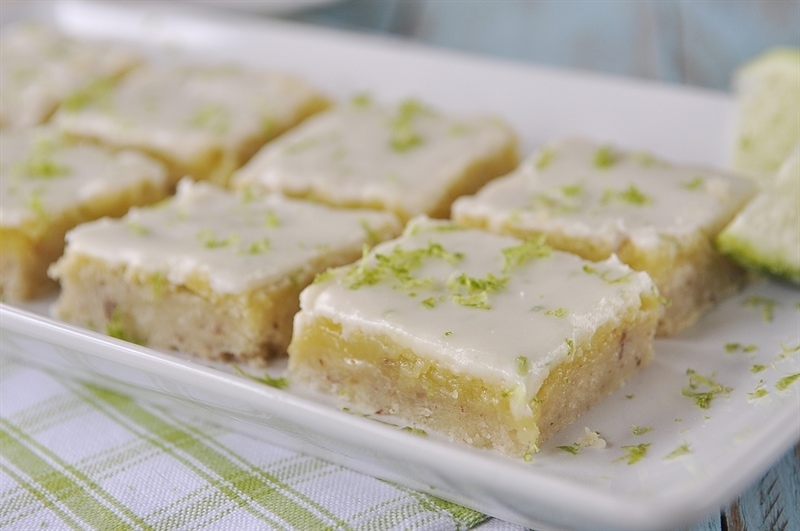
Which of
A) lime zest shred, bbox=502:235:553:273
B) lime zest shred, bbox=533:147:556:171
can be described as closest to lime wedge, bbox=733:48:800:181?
→ lime zest shred, bbox=533:147:556:171

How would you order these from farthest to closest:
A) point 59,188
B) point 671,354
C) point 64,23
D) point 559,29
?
point 559,29, point 64,23, point 59,188, point 671,354

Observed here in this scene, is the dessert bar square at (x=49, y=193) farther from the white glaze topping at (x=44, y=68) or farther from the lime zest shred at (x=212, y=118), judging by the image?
the white glaze topping at (x=44, y=68)

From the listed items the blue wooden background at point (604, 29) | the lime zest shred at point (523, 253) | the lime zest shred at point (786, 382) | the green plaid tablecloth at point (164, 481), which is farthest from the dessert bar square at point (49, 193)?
the blue wooden background at point (604, 29)

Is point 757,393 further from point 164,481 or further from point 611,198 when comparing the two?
point 164,481

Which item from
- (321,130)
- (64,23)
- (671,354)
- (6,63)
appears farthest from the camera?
(64,23)

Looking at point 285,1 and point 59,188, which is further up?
point 285,1

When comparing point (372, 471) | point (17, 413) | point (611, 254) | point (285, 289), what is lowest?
point (17, 413)

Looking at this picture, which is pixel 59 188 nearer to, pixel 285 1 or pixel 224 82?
pixel 224 82

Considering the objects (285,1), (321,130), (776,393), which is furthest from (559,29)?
(776,393)
